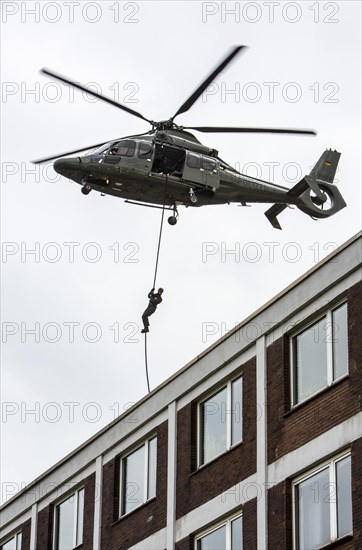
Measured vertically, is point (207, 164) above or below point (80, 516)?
above

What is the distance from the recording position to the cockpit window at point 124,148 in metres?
35.7

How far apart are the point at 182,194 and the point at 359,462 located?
13483 millimetres

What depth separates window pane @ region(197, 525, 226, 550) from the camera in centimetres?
2717

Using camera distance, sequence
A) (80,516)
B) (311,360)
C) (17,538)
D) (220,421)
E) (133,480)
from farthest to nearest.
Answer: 1. (17,538)
2. (80,516)
3. (133,480)
4. (220,421)
5. (311,360)

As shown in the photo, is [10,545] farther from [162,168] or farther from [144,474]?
[162,168]

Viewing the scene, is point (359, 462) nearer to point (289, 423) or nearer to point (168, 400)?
point (289, 423)

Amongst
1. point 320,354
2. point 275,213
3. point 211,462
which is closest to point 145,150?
point 275,213

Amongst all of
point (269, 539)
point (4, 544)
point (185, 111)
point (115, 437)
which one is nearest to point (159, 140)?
point (185, 111)

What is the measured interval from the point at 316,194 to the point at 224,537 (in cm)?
1384

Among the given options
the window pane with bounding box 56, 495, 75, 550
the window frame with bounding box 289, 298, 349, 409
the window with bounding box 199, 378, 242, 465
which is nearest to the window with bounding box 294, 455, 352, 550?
the window frame with bounding box 289, 298, 349, 409

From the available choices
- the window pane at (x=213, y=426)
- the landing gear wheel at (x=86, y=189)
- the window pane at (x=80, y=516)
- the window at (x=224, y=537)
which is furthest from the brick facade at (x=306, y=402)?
the landing gear wheel at (x=86, y=189)

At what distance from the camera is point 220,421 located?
1125 inches

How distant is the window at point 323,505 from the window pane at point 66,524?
31.3ft

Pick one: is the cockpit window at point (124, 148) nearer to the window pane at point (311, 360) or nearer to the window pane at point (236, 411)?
the window pane at point (236, 411)
